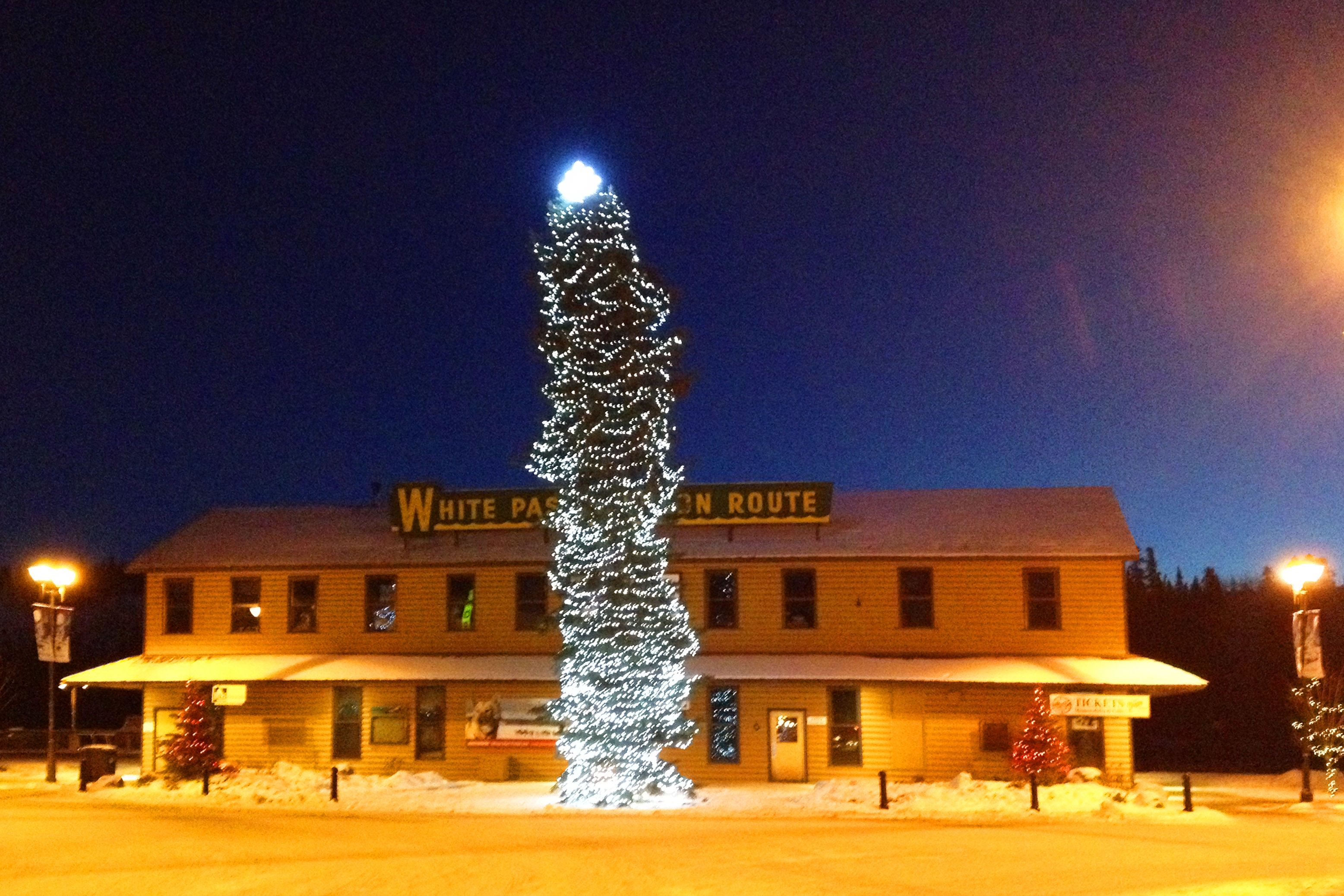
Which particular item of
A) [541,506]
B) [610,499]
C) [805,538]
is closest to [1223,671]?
[805,538]

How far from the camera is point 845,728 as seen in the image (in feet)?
98.5

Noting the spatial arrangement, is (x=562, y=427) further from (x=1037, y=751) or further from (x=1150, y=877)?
(x=1150, y=877)

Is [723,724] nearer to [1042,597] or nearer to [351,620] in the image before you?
[1042,597]

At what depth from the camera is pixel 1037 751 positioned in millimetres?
26500

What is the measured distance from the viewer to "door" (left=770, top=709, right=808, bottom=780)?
29953 millimetres

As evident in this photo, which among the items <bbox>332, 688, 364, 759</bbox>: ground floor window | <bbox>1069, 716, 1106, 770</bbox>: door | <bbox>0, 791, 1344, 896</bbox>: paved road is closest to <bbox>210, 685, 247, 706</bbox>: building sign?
<bbox>332, 688, 364, 759</bbox>: ground floor window

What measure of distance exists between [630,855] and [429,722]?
16007mm

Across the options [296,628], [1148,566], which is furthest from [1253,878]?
[1148,566]

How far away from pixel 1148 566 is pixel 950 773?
7555 centimetres

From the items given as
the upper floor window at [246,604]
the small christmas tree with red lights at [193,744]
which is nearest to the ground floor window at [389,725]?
the small christmas tree with red lights at [193,744]

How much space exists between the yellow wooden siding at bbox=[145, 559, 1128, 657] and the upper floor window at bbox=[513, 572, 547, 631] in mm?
148

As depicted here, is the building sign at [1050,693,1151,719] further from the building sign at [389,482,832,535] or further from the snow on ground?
the building sign at [389,482,832,535]

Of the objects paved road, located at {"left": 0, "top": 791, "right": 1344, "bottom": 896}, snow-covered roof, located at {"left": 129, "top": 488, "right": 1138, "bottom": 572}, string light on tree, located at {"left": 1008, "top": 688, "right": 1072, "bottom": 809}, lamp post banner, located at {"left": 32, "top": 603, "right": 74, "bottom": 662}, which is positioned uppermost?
snow-covered roof, located at {"left": 129, "top": 488, "right": 1138, "bottom": 572}

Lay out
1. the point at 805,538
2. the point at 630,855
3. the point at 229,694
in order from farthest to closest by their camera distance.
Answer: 1. the point at 805,538
2. the point at 229,694
3. the point at 630,855
